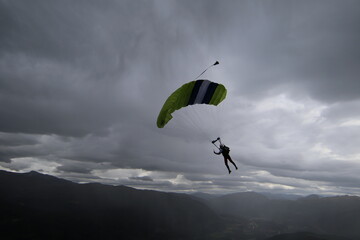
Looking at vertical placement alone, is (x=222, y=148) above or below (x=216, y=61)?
below

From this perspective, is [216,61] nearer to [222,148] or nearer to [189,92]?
[189,92]

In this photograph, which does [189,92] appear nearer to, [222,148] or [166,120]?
[166,120]

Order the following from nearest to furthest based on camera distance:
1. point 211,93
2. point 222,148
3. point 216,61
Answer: point 216,61
point 222,148
point 211,93

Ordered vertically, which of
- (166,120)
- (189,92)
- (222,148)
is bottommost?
(222,148)

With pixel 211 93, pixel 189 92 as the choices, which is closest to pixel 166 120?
pixel 189 92

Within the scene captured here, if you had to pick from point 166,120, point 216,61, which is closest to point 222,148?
point 166,120

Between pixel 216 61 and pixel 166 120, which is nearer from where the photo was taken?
pixel 216 61

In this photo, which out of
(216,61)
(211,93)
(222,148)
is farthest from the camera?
(211,93)
